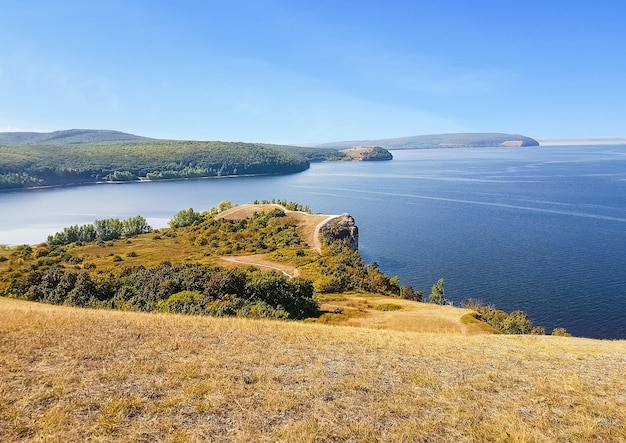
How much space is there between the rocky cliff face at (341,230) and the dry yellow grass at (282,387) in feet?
228

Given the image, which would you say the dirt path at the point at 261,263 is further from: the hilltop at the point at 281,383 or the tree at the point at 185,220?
the tree at the point at 185,220

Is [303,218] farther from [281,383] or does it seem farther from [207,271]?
[281,383]

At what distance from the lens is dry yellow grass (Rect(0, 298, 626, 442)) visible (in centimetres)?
1108

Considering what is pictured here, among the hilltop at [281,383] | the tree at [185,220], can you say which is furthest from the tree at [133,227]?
the hilltop at [281,383]

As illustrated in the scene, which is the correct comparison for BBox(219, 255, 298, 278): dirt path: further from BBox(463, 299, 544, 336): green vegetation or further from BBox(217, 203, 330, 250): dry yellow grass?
BBox(463, 299, 544, 336): green vegetation

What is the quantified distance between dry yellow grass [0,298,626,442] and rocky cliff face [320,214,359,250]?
6952 cm

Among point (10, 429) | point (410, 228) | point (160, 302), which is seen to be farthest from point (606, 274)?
point (10, 429)

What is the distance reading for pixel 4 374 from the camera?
45.4 ft

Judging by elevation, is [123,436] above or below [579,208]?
above

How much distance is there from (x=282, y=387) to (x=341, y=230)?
81.2 meters

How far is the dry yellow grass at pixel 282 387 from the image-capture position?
1108 centimetres

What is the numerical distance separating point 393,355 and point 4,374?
13.7 meters

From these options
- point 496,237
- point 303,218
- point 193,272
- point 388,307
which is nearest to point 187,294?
point 193,272

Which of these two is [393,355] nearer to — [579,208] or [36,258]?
[36,258]
